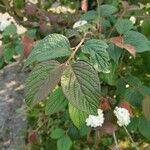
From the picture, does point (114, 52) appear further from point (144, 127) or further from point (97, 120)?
point (144, 127)

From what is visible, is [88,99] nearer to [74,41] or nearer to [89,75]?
[89,75]

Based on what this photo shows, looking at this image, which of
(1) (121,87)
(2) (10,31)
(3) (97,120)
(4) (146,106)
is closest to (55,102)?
(3) (97,120)

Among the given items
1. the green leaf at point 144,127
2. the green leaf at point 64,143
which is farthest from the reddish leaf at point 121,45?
the green leaf at point 64,143

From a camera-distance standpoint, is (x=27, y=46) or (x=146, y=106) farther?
(x=27, y=46)

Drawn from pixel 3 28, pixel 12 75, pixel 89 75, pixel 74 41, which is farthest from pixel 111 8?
pixel 12 75

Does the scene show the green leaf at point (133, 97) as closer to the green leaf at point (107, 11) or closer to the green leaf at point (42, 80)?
the green leaf at point (107, 11)

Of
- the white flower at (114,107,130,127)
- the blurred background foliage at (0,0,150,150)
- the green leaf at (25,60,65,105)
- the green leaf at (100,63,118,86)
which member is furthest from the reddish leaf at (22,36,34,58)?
the green leaf at (25,60,65,105)
